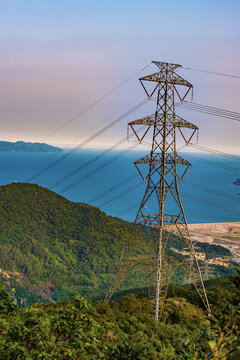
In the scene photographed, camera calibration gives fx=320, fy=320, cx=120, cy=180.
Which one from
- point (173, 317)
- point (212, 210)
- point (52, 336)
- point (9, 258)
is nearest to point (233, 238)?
point (212, 210)

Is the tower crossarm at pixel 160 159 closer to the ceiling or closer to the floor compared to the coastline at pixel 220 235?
closer to the ceiling

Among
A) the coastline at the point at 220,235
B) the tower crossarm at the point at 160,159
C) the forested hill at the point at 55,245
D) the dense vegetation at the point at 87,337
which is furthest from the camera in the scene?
the coastline at the point at 220,235

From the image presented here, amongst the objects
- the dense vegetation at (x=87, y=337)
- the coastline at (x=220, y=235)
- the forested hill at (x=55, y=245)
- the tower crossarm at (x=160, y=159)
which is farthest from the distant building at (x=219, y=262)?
the dense vegetation at (x=87, y=337)

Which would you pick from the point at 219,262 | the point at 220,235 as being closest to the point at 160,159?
the point at 219,262

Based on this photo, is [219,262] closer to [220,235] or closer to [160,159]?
[220,235]

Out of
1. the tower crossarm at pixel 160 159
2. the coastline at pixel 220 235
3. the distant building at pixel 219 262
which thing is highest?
the tower crossarm at pixel 160 159

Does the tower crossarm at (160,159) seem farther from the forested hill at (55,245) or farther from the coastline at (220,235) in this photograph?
the coastline at (220,235)

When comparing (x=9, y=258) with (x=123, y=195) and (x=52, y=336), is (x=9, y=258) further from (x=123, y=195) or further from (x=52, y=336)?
(x=123, y=195)

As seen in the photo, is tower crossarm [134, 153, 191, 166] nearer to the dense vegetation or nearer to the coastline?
the dense vegetation
